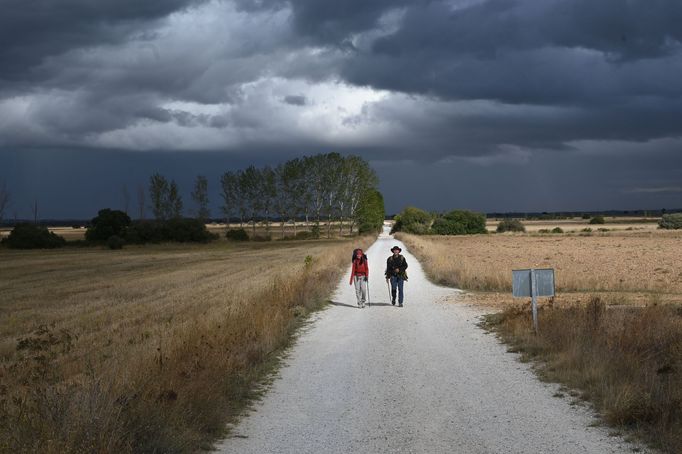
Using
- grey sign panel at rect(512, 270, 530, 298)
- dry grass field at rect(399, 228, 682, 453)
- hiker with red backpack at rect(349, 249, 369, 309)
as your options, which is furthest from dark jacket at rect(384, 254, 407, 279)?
grey sign panel at rect(512, 270, 530, 298)

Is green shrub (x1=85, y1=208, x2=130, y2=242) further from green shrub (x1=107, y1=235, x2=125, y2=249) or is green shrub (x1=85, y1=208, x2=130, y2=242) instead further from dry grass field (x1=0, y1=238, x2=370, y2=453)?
dry grass field (x1=0, y1=238, x2=370, y2=453)

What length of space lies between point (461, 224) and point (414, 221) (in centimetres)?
1221

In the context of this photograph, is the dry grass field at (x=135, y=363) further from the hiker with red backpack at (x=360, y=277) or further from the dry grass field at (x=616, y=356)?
the dry grass field at (x=616, y=356)

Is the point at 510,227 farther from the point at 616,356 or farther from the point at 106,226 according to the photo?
the point at 616,356

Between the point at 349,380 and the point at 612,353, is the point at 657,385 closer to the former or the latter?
the point at 612,353

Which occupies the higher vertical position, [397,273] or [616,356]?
[397,273]

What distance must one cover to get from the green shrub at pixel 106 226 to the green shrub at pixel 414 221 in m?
54.8

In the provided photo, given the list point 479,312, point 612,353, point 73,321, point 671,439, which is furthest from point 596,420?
point 73,321

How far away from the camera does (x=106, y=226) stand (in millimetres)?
91188

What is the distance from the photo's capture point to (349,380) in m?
9.86

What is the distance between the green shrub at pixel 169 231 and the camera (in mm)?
93375

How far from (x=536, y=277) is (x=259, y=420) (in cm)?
679

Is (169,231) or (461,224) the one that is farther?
(461,224)

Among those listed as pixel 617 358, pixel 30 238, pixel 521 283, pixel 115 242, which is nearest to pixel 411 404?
pixel 617 358
